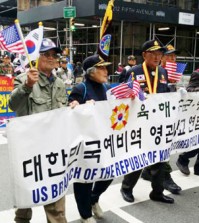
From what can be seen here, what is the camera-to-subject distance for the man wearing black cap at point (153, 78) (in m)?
4.28

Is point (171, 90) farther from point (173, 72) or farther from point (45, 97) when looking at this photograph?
point (45, 97)

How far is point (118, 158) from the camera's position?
373 cm

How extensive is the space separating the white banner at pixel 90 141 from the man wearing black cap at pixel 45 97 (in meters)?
0.19

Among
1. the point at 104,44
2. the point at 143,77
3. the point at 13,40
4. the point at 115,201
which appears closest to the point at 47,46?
the point at 13,40

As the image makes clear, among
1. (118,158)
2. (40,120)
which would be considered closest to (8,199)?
(118,158)

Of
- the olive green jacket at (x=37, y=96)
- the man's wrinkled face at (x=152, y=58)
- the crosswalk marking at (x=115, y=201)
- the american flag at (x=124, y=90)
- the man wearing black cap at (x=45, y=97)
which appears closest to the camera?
the olive green jacket at (x=37, y=96)

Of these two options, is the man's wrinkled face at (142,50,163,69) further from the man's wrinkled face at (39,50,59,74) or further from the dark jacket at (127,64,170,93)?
the man's wrinkled face at (39,50,59,74)

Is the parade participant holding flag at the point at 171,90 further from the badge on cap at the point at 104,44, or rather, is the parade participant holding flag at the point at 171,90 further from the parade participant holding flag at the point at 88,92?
the parade participant holding flag at the point at 88,92

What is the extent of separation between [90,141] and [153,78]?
141cm

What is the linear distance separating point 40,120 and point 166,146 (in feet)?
6.38

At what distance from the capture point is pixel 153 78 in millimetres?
4371

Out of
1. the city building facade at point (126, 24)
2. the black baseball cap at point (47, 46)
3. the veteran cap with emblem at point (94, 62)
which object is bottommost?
the veteran cap with emblem at point (94, 62)

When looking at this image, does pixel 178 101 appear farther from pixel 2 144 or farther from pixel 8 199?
pixel 2 144

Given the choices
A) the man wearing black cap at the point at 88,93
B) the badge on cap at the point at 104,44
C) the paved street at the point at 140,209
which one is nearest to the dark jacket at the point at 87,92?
the man wearing black cap at the point at 88,93
